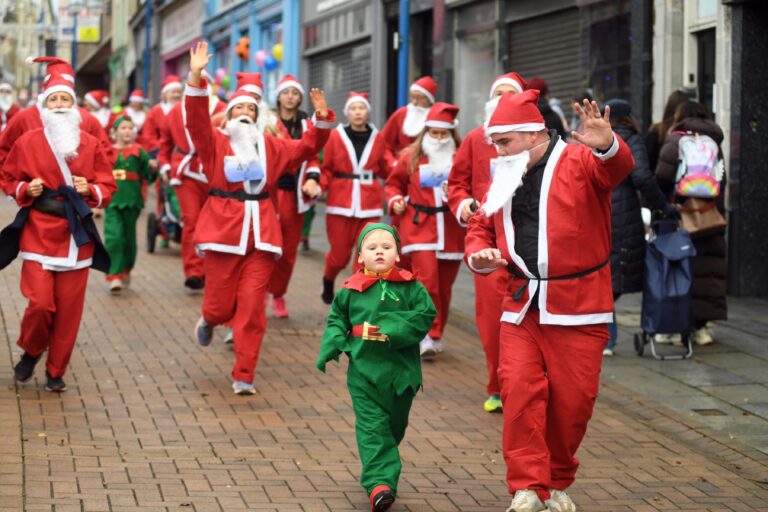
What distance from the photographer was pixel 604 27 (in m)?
16.3

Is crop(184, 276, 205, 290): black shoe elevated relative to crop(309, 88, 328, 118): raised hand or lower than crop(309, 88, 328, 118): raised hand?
lower

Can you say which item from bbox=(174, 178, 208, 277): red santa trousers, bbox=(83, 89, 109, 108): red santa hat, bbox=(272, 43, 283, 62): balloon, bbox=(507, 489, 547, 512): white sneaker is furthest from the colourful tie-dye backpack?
bbox=(272, 43, 283, 62): balloon

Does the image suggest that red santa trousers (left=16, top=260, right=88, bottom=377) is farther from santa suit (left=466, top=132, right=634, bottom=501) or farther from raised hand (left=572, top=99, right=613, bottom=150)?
raised hand (left=572, top=99, right=613, bottom=150)

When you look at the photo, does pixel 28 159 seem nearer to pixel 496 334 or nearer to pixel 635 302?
pixel 496 334

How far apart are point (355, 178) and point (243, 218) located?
3275 millimetres

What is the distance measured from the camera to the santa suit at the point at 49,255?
28.6 ft

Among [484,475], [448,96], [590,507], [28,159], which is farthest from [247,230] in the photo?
[448,96]

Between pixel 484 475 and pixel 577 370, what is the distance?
46.4 inches

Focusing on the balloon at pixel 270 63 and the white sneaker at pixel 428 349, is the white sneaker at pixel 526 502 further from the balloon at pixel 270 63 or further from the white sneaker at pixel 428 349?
the balloon at pixel 270 63

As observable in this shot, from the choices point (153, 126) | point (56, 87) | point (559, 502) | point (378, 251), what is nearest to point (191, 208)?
point (153, 126)

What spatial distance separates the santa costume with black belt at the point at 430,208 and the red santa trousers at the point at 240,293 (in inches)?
55.6

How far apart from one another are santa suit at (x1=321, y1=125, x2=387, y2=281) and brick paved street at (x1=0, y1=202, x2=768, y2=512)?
6.14 feet

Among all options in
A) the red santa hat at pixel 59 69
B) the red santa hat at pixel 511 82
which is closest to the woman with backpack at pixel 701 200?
the red santa hat at pixel 511 82

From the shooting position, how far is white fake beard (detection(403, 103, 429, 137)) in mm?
11992
